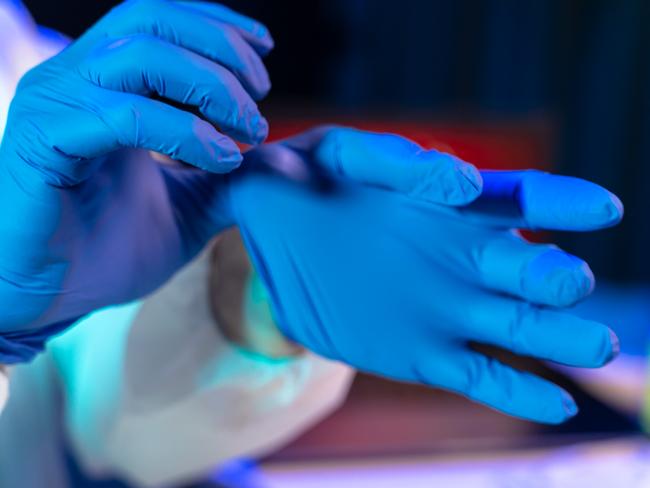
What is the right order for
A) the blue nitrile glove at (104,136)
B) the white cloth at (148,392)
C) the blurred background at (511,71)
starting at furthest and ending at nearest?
the blurred background at (511,71)
the white cloth at (148,392)
the blue nitrile glove at (104,136)

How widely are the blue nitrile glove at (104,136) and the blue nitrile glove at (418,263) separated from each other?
0.08m

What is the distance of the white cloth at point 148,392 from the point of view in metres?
0.68

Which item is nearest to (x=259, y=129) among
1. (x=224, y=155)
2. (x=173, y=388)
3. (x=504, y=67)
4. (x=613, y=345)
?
(x=224, y=155)

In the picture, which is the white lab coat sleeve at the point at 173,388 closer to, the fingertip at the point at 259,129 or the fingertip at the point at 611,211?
the fingertip at the point at 259,129

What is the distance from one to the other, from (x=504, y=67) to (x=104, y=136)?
7.13 feet

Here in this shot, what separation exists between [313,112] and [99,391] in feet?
4.14

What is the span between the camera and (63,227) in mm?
423

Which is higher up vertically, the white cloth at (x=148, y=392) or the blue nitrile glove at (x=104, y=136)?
the blue nitrile glove at (x=104, y=136)

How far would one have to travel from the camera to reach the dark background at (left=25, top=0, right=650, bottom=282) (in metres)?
2.28

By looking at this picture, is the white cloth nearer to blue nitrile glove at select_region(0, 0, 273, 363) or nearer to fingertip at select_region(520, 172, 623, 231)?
blue nitrile glove at select_region(0, 0, 273, 363)

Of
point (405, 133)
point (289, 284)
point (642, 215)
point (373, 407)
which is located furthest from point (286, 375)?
point (642, 215)

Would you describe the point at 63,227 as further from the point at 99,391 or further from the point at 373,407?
the point at 373,407

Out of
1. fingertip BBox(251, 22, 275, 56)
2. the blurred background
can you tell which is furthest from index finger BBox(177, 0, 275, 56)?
the blurred background

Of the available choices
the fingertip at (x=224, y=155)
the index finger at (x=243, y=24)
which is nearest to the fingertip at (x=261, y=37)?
the index finger at (x=243, y=24)
